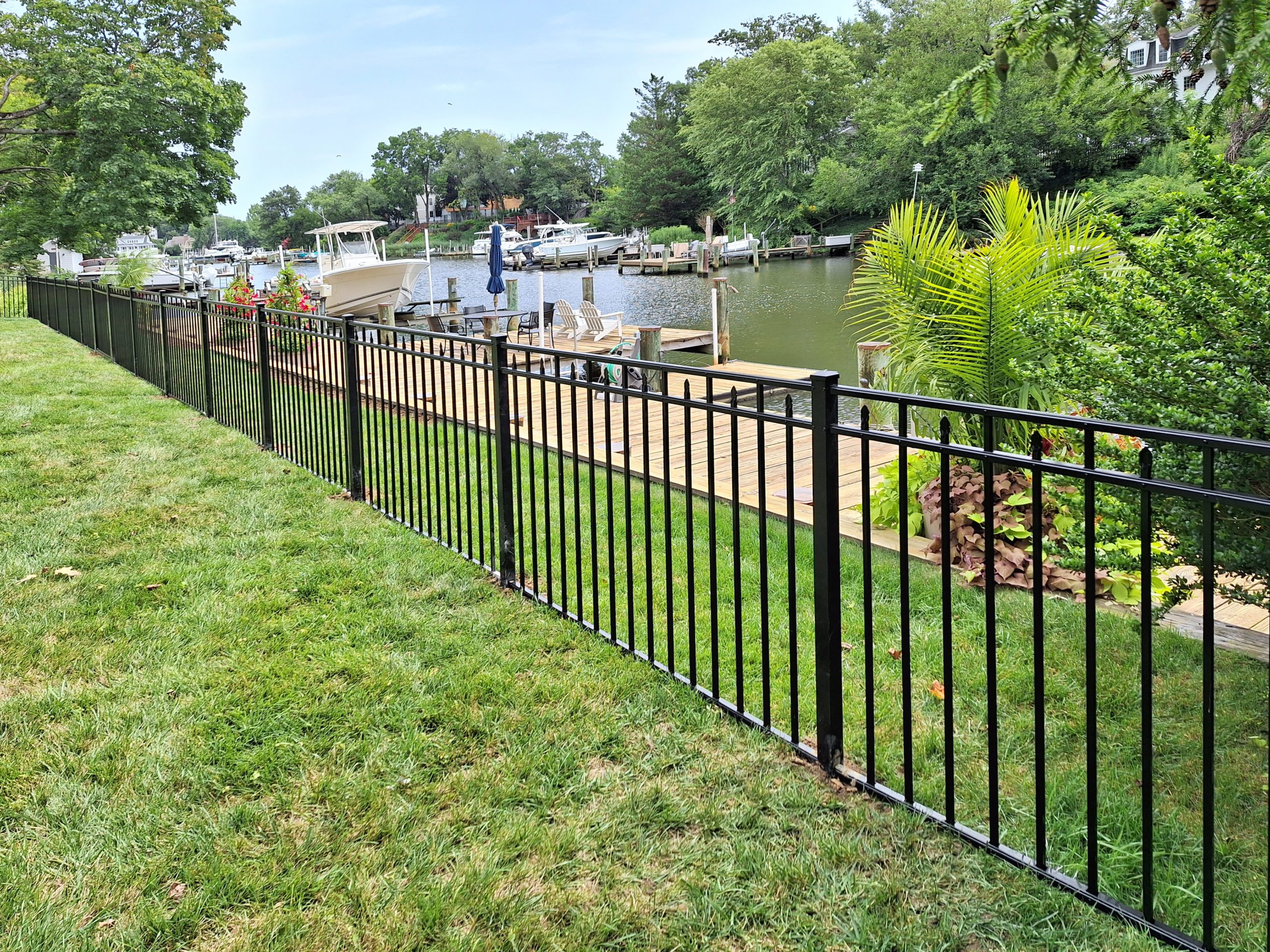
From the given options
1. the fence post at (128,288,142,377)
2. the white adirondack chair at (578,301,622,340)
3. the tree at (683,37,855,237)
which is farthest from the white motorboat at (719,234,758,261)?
the fence post at (128,288,142,377)

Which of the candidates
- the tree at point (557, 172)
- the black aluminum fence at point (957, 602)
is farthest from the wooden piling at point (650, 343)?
the tree at point (557, 172)

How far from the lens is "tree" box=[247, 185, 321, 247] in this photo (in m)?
122

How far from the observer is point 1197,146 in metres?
3.19

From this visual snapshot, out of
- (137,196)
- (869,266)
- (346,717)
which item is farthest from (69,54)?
(346,717)

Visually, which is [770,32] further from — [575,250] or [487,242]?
[487,242]

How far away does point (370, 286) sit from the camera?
87.3ft

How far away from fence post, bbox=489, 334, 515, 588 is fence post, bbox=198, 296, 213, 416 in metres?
4.74

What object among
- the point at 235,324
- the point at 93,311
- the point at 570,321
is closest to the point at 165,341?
the point at 235,324

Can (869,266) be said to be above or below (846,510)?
above

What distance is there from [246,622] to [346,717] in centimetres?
105

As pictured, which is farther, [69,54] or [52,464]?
[69,54]

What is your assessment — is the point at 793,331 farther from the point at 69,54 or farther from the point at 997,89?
the point at 997,89

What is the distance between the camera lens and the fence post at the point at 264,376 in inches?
283

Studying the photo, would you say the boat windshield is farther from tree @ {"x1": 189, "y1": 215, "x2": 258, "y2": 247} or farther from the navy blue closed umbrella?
tree @ {"x1": 189, "y1": 215, "x2": 258, "y2": 247}
